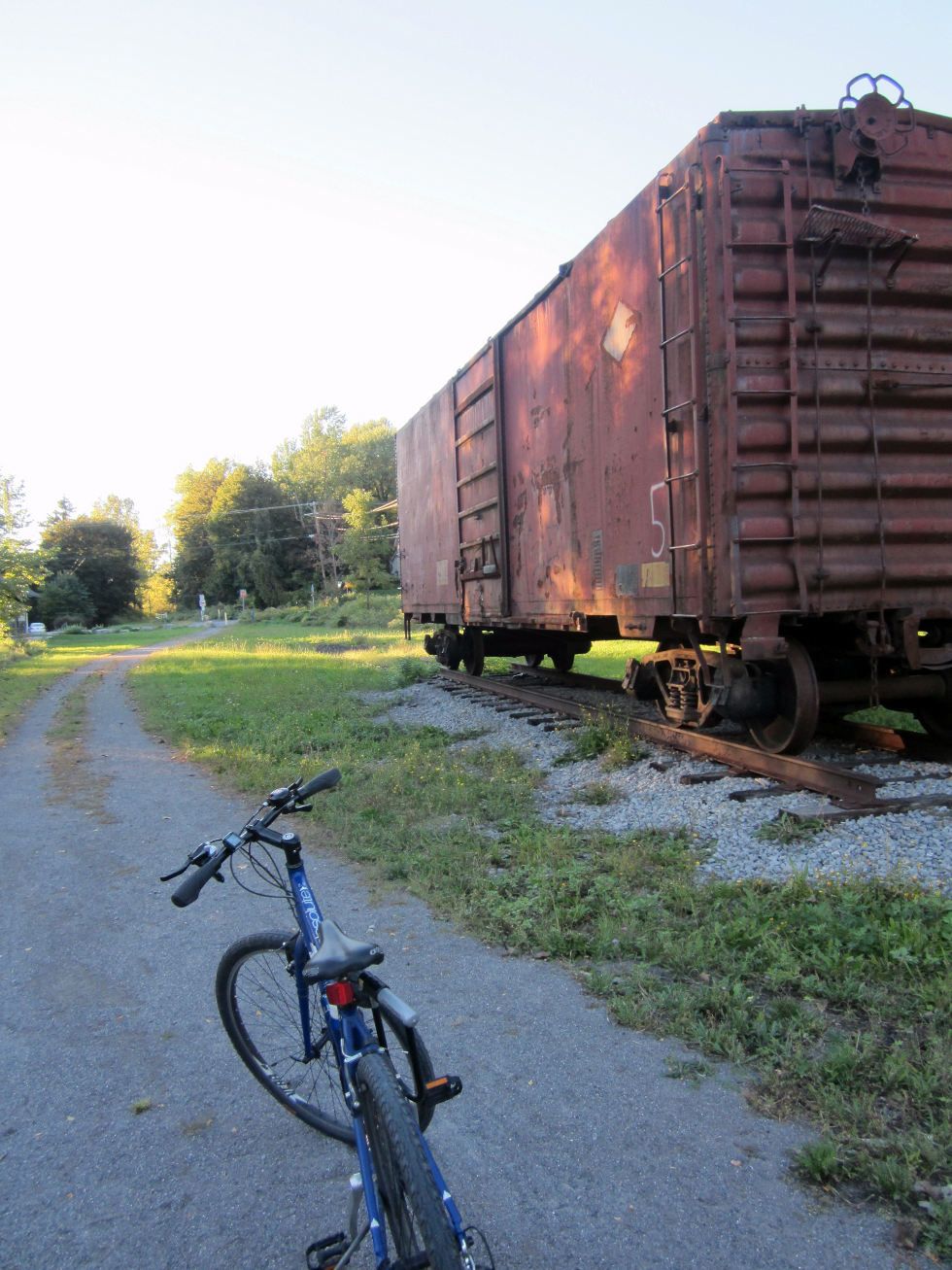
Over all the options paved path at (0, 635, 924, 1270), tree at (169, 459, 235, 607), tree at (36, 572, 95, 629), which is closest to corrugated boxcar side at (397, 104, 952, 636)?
paved path at (0, 635, 924, 1270)

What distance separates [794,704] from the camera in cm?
634

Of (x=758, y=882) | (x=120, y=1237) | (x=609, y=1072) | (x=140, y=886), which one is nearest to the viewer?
(x=120, y=1237)

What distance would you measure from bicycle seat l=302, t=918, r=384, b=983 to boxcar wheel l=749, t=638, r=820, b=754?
454cm

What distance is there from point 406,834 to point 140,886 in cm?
167

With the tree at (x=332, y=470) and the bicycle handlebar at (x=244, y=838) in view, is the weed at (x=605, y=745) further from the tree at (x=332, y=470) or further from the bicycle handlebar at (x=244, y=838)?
the tree at (x=332, y=470)

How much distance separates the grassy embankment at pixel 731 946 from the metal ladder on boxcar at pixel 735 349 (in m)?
1.92

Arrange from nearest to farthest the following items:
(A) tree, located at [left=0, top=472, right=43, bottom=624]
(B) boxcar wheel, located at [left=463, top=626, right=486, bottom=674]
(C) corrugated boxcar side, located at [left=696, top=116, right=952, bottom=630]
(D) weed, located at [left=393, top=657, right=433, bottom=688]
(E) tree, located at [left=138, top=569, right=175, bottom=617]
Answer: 1. (C) corrugated boxcar side, located at [left=696, top=116, right=952, bottom=630]
2. (B) boxcar wheel, located at [left=463, top=626, right=486, bottom=674]
3. (D) weed, located at [left=393, top=657, right=433, bottom=688]
4. (A) tree, located at [left=0, top=472, right=43, bottom=624]
5. (E) tree, located at [left=138, top=569, right=175, bottom=617]

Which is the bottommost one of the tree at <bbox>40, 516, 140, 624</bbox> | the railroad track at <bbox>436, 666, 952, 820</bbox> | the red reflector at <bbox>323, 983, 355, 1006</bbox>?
the railroad track at <bbox>436, 666, 952, 820</bbox>

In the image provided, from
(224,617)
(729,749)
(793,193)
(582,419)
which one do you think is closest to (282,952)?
(729,749)

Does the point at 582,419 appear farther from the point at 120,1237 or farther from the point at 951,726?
A: the point at 120,1237

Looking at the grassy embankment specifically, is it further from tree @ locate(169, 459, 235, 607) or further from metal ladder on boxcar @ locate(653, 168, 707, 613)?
tree @ locate(169, 459, 235, 607)

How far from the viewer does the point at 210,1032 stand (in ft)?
11.8

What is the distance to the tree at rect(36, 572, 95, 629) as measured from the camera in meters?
66.0

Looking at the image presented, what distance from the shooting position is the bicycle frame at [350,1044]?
191cm
